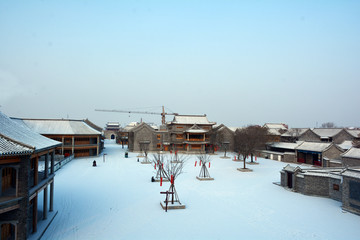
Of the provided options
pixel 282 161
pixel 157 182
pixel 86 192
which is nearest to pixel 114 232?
pixel 86 192

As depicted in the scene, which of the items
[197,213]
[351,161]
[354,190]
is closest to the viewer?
[197,213]

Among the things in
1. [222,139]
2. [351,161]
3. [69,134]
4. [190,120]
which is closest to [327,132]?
[222,139]

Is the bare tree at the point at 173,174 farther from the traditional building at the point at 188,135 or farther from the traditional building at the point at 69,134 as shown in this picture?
the traditional building at the point at 188,135

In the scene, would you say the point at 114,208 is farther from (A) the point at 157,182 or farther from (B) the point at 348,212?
(B) the point at 348,212

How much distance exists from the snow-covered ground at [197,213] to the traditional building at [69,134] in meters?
21.3

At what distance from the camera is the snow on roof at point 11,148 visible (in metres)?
9.53

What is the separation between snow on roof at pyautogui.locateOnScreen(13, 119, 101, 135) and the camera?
4384 cm

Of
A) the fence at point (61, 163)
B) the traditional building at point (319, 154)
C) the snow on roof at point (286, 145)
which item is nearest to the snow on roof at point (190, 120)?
the snow on roof at point (286, 145)

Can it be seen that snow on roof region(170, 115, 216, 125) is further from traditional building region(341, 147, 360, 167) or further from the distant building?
traditional building region(341, 147, 360, 167)

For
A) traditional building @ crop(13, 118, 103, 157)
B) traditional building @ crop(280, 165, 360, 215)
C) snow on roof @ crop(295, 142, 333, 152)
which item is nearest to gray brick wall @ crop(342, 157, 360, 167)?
traditional building @ crop(280, 165, 360, 215)

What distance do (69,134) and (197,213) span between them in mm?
35722

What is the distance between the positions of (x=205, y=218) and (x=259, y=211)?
4.27 metres

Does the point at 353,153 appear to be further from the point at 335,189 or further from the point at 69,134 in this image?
the point at 69,134

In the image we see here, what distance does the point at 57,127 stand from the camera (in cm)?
4556
